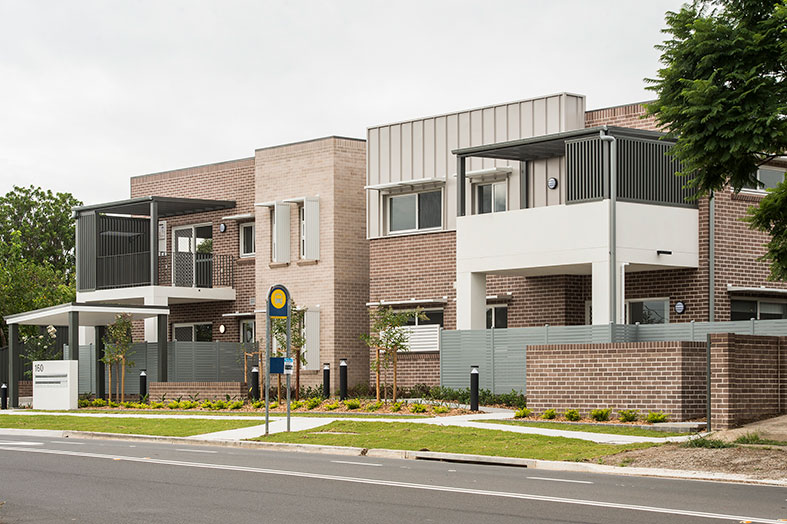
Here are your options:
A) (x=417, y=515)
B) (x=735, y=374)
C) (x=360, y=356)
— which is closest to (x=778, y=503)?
(x=417, y=515)

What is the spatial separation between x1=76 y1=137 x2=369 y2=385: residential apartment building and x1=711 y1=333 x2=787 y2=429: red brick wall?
52.7ft

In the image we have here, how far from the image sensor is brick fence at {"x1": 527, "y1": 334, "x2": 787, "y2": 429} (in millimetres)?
20734

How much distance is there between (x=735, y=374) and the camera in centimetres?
2073

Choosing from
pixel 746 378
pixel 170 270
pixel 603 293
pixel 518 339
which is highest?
pixel 170 270

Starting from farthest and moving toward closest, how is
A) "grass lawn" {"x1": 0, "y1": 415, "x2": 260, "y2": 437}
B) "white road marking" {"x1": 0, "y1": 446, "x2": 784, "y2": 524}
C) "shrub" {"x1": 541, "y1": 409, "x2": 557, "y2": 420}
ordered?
"grass lawn" {"x1": 0, "y1": 415, "x2": 260, "y2": 437}
"shrub" {"x1": 541, "y1": 409, "x2": 557, "y2": 420}
"white road marking" {"x1": 0, "y1": 446, "x2": 784, "y2": 524}

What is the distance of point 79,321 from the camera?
3678cm

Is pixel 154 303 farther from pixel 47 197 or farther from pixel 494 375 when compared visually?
pixel 47 197

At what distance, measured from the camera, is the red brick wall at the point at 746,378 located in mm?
20609

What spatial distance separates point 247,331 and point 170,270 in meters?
3.30

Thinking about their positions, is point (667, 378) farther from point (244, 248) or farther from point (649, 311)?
point (244, 248)

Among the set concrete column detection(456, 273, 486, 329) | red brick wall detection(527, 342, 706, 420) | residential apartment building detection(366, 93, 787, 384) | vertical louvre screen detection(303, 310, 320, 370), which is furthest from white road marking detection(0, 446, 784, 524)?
vertical louvre screen detection(303, 310, 320, 370)

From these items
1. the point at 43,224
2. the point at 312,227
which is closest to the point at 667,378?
the point at 312,227

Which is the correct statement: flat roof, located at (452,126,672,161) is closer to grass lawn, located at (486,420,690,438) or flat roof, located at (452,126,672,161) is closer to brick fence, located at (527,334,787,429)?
brick fence, located at (527,334,787,429)

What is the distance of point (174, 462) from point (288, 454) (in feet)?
8.19
